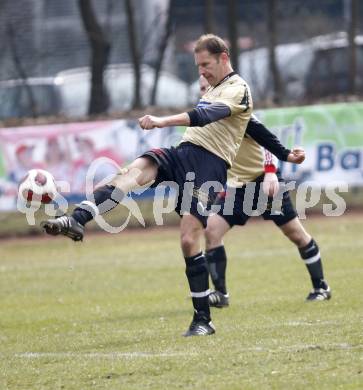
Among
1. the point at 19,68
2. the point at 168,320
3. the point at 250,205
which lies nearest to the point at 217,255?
the point at 250,205

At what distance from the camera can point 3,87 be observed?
20.7m

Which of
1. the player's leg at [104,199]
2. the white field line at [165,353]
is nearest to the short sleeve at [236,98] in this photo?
Result: the player's leg at [104,199]

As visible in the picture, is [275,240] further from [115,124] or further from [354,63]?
[354,63]

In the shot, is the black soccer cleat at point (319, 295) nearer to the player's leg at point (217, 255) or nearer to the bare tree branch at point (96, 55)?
the player's leg at point (217, 255)

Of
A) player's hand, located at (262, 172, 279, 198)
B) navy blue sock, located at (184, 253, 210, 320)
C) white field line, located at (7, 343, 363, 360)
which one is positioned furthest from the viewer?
player's hand, located at (262, 172, 279, 198)

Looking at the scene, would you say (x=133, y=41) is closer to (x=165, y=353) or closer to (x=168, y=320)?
(x=168, y=320)

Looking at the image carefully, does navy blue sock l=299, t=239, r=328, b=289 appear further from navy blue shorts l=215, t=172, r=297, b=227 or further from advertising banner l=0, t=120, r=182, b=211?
advertising banner l=0, t=120, r=182, b=211

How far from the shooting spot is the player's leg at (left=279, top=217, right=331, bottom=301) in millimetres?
9961

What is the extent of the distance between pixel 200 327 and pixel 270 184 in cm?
183

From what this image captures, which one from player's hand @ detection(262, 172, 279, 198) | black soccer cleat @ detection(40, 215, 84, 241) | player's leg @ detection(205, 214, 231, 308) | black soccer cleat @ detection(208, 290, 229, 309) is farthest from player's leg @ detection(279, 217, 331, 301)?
black soccer cleat @ detection(40, 215, 84, 241)

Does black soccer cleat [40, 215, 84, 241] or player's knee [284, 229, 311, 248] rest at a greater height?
black soccer cleat [40, 215, 84, 241]

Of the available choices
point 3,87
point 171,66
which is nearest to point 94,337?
point 3,87

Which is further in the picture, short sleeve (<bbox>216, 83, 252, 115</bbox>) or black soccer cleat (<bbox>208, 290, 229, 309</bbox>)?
black soccer cleat (<bbox>208, 290, 229, 309</bbox>)

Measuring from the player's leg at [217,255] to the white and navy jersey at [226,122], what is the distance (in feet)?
6.00
